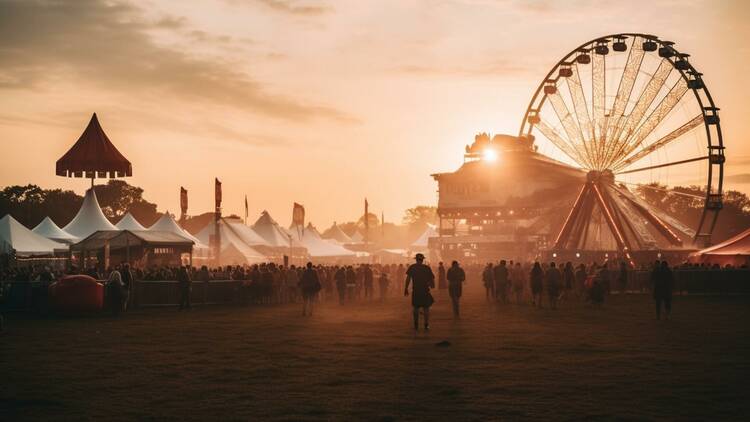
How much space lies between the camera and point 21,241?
5138cm

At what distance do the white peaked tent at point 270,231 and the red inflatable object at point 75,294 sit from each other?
146 ft

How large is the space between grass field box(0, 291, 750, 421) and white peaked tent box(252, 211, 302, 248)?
160 ft

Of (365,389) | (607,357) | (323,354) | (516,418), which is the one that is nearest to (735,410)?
(516,418)

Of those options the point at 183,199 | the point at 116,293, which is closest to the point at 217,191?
the point at 183,199

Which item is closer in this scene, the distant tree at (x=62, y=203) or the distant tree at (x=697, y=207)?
the distant tree at (x=62, y=203)

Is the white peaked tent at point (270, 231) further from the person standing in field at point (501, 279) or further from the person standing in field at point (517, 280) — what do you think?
the person standing in field at point (501, 279)

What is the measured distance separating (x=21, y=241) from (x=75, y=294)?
80.3 feet

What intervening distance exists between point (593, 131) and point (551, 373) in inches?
2132

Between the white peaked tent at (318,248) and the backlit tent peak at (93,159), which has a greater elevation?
the backlit tent peak at (93,159)

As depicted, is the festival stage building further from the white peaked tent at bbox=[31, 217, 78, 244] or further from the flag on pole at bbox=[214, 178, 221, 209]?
the white peaked tent at bbox=[31, 217, 78, 244]

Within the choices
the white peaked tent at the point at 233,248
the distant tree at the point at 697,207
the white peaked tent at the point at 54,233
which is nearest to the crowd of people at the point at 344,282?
the white peaked tent at the point at 54,233

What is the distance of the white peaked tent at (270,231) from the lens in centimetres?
7509

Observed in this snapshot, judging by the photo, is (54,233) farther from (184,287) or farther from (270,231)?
(184,287)

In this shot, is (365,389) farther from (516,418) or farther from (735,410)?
(735,410)
